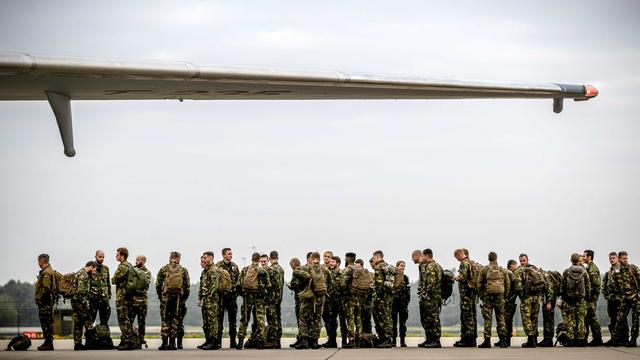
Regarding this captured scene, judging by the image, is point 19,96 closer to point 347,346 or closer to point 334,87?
point 334,87

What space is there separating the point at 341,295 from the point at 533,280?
3700 millimetres

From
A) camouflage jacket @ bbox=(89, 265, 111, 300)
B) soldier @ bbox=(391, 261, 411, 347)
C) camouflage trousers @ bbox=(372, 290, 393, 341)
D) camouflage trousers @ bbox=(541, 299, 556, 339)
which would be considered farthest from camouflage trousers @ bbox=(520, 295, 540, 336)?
camouflage jacket @ bbox=(89, 265, 111, 300)

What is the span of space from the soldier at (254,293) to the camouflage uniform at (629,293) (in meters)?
6.61

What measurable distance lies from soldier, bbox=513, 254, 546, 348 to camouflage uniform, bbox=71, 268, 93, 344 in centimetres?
821

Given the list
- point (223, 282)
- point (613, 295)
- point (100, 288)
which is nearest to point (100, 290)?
point (100, 288)

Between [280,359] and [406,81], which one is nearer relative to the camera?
[406,81]

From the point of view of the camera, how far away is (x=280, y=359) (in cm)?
1442

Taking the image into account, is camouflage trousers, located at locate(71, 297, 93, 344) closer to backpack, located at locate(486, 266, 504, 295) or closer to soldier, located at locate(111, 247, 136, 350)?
soldier, located at locate(111, 247, 136, 350)

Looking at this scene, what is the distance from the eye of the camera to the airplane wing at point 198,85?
30.0 feet

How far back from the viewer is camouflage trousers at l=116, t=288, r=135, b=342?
18172mm

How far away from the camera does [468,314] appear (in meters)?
18.6

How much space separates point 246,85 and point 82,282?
9595 millimetres

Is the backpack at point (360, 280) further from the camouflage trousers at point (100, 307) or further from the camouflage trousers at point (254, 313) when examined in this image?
the camouflage trousers at point (100, 307)

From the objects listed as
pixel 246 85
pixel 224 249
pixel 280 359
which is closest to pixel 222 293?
pixel 224 249
